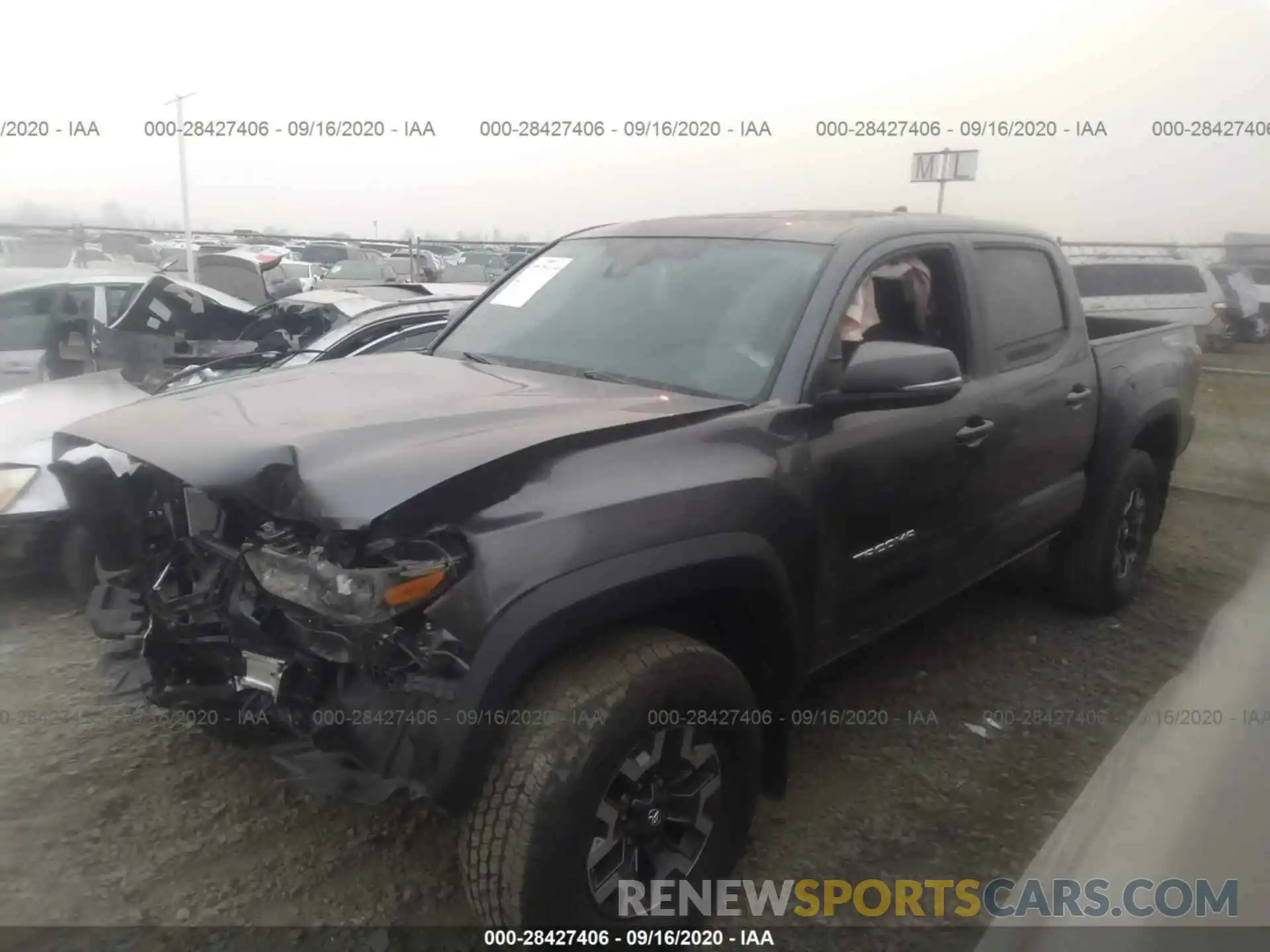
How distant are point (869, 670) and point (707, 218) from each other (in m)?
1.96

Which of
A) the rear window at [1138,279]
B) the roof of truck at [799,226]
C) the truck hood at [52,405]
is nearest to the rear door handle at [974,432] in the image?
the roof of truck at [799,226]

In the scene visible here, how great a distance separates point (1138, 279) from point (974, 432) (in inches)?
380

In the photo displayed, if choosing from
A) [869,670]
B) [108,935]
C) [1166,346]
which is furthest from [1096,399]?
[108,935]

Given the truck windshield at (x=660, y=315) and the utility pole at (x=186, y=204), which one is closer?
the truck windshield at (x=660, y=315)

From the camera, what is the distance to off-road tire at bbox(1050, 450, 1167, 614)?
14.4 ft

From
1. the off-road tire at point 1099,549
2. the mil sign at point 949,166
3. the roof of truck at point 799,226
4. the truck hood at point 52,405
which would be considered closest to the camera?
the roof of truck at point 799,226

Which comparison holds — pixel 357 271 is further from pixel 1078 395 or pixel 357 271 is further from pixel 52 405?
pixel 1078 395

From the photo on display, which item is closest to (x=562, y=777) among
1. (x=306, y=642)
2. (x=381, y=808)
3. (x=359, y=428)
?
(x=306, y=642)

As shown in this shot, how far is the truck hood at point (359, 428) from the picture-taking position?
200 cm

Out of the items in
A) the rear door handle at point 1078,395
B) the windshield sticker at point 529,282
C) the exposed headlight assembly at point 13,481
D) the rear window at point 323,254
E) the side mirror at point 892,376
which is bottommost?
the exposed headlight assembly at point 13,481

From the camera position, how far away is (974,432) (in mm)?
3262

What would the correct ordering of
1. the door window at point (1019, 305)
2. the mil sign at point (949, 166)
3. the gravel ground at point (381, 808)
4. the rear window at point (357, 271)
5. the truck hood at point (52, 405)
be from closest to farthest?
the gravel ground at point (381, 808)
the door window at point (1019, 305)
the truck hood at point (52, 405)
the mil sign at point (949, 166)
the rear window at point (357, 271)

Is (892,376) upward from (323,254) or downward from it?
downward

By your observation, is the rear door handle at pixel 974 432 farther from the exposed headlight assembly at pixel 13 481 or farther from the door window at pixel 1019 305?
the exposed headlight assembly at pixel 13 481
